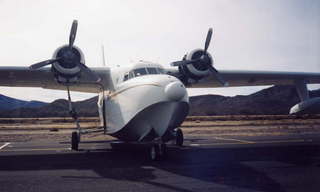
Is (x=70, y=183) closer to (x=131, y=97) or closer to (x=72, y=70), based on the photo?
(x=131, y=97)

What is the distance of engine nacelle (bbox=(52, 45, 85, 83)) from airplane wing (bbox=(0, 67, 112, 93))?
55 cm

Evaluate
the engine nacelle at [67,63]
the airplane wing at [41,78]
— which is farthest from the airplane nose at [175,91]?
the engine nacelle at [67,63]

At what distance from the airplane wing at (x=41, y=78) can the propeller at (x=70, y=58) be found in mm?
701

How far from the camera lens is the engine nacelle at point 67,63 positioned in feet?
44.3

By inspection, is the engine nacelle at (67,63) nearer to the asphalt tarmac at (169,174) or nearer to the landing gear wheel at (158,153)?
the asphalt tarmac at (169,174)

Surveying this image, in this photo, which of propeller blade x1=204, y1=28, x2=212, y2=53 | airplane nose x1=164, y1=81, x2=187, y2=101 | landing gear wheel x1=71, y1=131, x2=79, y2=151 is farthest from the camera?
propeller blade x1=204, y1=28, x2=212, y2=53

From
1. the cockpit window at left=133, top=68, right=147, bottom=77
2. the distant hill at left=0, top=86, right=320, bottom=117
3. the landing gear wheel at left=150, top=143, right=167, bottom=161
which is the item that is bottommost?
the landing gear wheel at left=150, top=143, right=167, bottom=161

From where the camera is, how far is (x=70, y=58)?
1355cm

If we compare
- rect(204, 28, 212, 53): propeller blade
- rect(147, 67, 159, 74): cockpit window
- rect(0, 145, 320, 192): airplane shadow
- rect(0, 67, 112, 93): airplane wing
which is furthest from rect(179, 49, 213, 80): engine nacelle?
rect(0, 145, 320, 192): airplane shadow

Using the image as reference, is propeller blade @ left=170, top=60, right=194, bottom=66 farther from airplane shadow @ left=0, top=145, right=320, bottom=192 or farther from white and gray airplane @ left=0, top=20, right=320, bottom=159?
airplane shadow @ left=0, top=145, right=320, bottom=192

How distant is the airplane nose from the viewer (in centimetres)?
941

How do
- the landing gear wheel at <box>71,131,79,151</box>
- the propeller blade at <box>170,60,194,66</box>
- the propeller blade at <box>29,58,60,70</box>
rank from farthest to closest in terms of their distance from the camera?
the propeller blade at <box>170,60,194,66</box> < the landing gear wheel at <box>71,131,79,151</box> < the propeller blade at <box>29,58,60,70</box>

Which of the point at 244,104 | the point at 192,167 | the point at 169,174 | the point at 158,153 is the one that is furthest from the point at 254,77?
the point at 244,104

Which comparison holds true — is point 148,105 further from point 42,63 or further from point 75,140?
point 42,63
